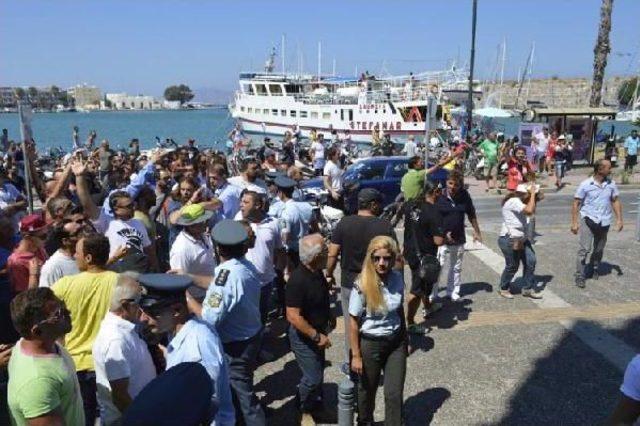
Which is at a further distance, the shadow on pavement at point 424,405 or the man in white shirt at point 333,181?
the man in white shirt at point 333,181

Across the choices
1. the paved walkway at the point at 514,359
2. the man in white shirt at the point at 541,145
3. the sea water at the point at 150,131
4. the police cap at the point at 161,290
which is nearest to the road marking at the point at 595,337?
the paved walkway at the point at 514,359

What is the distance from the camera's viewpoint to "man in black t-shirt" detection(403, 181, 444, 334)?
6.02 metres

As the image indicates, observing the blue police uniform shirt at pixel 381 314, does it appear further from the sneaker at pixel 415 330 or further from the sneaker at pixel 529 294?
the sneaker at pixel 529 294

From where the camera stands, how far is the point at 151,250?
5.48 metres

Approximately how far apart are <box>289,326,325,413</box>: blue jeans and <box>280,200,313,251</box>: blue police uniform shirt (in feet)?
6.97

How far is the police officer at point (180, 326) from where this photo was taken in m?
2.88

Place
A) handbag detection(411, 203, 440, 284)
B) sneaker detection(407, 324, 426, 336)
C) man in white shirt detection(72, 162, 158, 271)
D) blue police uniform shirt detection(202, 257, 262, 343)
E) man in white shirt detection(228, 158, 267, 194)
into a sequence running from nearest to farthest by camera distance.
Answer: blue police uniform shirt detection(202, 257, 262, 343) → man in white shirt detection(72, 162, 158, 271) → handbag detection(411, 203, 440, 284) → sneaker detection(407, 324, 426, 336) → man in white shirt detection(228, 158, 267, 194)

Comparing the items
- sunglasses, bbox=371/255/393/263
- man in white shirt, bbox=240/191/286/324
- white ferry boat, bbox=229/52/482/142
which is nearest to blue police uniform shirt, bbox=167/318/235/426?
sunglasses, bbox=371/255/393/263

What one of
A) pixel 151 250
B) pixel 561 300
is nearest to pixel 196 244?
pixel 151 250

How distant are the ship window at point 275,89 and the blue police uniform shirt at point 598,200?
39136 mm

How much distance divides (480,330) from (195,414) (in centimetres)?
524

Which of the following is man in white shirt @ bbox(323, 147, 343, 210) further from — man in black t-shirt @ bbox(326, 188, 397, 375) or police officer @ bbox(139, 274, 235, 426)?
police officer @ bbox(139, 274, 235, 426)

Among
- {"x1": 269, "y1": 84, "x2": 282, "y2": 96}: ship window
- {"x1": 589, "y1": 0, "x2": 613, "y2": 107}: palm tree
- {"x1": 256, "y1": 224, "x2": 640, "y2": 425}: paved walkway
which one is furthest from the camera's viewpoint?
{"x1": 269, "y1": 84, "x2": 282, "y2": 96}: ship window

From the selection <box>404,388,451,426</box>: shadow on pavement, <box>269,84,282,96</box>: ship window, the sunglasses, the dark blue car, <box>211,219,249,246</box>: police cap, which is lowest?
<box>404,388,451,426</box>: shadow on pavement
